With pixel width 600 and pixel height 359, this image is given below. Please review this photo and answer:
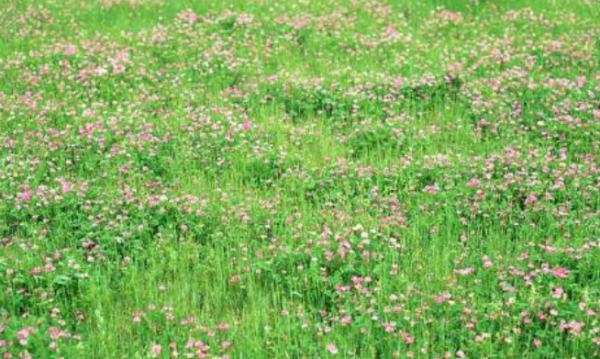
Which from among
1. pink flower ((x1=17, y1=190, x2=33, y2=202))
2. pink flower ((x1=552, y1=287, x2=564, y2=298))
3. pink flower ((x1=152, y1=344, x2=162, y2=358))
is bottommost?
pink flower ((x1=152, y1=344, x2=162, y2=358))

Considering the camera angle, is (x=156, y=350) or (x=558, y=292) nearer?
(x=156, y=350)

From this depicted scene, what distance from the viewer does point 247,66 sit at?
11.2 m

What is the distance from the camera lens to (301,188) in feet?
25.6

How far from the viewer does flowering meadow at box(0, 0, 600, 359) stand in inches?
221

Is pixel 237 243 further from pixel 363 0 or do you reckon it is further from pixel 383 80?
pixel 363 0

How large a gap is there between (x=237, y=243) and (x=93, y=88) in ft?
15.6

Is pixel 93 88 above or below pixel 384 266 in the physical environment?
above

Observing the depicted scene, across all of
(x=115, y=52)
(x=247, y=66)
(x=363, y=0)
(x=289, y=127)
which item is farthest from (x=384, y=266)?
(x=363, y=0)

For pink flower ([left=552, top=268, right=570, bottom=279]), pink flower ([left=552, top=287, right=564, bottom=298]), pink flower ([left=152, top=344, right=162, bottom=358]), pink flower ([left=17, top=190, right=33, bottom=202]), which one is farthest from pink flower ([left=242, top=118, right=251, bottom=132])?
pink flower ([left=552, top=287, right=564, bottom=298])

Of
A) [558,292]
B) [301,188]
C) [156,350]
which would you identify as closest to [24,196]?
[301,188]

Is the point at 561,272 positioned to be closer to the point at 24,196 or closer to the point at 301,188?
the point at 301,188

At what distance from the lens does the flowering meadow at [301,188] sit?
5.62 m

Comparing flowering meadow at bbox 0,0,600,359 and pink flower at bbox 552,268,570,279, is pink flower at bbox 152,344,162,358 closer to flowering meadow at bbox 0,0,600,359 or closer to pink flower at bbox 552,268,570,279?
flowering meadow at bbox 0,0,600,359

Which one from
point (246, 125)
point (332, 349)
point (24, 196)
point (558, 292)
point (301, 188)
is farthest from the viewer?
point (246, 125)
